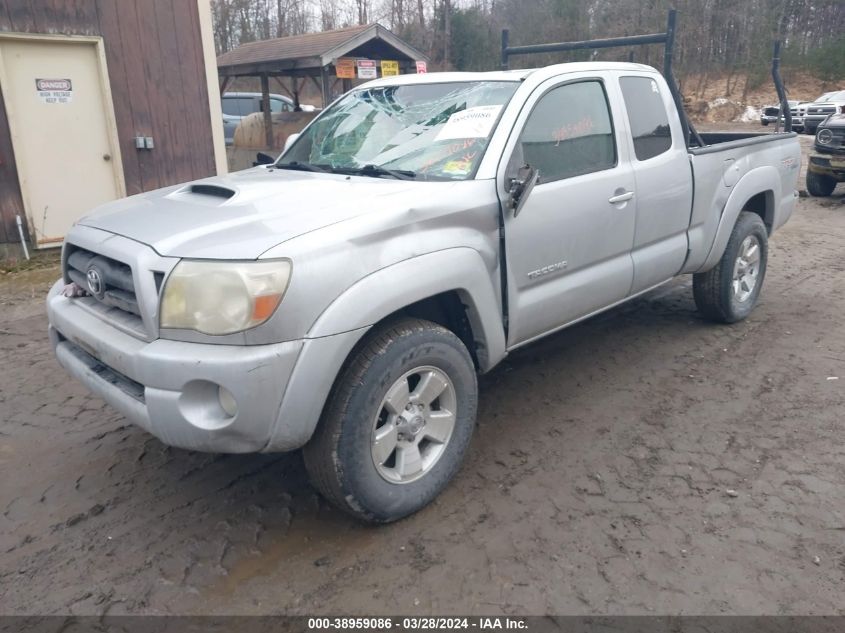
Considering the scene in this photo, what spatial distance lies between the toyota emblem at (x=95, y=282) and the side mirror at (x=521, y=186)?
6.13 feet

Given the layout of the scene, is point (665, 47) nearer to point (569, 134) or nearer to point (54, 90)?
point (569, 134)

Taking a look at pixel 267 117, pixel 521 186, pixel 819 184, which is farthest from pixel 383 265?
pixel 267 117

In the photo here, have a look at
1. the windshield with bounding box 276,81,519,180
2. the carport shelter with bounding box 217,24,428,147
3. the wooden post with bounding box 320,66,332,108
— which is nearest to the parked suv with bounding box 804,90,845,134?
the carport shelter with bounding box 217,24,428,147

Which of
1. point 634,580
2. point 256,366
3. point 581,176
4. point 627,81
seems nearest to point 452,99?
point 581,176

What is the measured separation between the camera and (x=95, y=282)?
3.05 meters

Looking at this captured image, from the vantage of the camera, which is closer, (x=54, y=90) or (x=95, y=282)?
(x=95, y=282)

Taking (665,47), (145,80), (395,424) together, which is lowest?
(395,424)

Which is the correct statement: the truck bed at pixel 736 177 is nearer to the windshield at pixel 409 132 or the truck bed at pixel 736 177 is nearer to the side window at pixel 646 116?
the side window at pixel 646 116

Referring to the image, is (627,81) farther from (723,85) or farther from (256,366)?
(723,85)

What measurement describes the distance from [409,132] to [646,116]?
5.39ft

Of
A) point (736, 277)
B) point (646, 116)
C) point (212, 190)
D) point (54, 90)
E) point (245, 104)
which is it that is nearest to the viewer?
point (212, 190)

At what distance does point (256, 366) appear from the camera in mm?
2547

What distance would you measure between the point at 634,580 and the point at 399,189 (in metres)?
1.91

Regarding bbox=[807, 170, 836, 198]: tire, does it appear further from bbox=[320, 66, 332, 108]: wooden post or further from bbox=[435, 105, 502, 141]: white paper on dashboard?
bbox=[435, 105, 502, 141]: white paper on dashboard
